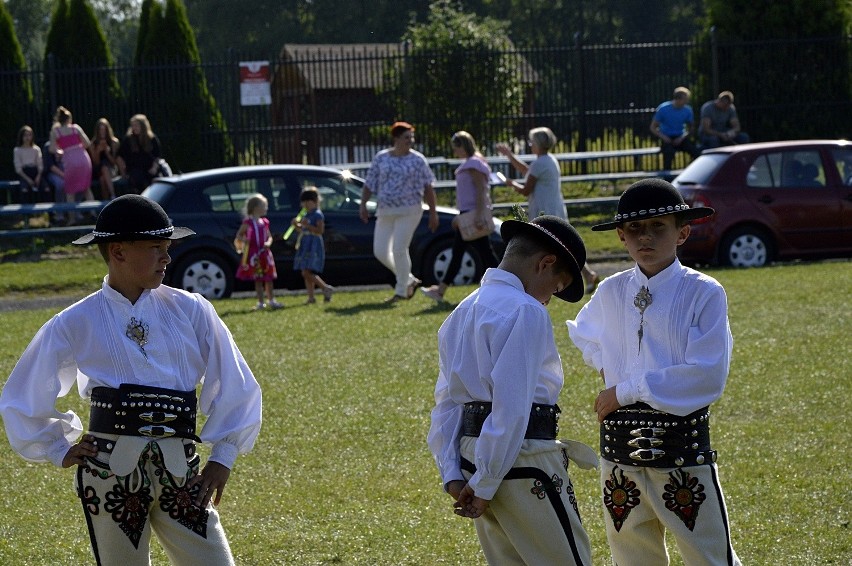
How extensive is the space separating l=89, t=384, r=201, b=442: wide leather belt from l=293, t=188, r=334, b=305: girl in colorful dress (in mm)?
10380

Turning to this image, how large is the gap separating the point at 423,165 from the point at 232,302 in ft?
8.82

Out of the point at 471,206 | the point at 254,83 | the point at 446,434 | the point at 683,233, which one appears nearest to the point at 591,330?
the point at 683,233

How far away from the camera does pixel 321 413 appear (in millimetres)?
8961

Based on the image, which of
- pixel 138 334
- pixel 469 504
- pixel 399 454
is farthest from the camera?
pixel 399 454

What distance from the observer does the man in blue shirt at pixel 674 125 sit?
22359 mm

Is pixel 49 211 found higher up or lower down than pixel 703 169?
lower down

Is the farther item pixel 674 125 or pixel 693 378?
pixel 674 125

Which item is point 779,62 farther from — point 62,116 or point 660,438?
point 660,438

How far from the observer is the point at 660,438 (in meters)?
4.54

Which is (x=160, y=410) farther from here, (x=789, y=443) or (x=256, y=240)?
(x=256, y=240)

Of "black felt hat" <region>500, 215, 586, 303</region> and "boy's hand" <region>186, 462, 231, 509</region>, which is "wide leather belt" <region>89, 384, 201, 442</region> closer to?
"boy's hand" <region>186, 462, 231, 509</region>

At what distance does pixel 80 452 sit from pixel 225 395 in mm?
495

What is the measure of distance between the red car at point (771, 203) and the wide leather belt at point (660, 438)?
39.6 ft

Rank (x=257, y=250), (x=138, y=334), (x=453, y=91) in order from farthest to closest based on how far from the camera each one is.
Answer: (x=453, y=91) → (x=257, y=250) → (x=138, y=334)
